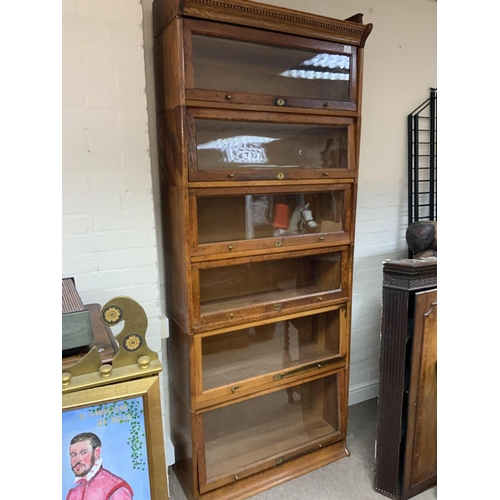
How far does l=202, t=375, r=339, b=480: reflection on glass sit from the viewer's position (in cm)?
182

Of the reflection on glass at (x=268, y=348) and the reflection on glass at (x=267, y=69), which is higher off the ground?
the reflection on glass at (x=267, y=69)

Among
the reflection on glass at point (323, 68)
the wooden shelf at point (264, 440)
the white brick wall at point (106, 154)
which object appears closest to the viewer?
the white brick wall at point (106, 154)

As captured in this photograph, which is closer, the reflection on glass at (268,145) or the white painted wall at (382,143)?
the reflection on glass at (268,145)

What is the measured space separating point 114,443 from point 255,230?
40.3 inches

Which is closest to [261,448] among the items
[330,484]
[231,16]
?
[330,484]

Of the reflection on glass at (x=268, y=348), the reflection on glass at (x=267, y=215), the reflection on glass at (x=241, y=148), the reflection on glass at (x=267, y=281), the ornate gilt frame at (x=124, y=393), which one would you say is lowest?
the reflection on glass at (x=268, y=348)

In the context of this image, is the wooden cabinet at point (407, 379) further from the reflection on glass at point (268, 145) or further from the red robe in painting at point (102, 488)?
the red robe in painting at point (102, 488)

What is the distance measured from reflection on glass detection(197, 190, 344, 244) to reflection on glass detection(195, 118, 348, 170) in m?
0.13

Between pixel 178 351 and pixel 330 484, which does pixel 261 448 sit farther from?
pixel 178 351

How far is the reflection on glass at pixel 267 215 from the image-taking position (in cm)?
162

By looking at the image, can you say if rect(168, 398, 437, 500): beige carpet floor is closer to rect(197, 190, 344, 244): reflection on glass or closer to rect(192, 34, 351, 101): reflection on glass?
rect(197, 190, 344, 244): reflection on glass

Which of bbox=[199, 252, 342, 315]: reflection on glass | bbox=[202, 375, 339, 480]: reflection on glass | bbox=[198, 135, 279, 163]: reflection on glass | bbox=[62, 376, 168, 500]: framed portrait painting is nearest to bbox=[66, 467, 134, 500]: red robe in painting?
bbox=[62, 376, 168, 500]: framed portrait painting

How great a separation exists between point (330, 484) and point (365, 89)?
1.90m

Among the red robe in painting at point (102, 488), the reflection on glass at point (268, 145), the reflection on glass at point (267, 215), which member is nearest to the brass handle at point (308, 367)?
the reflection on glass at point (267, 215)
